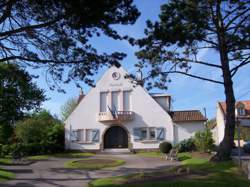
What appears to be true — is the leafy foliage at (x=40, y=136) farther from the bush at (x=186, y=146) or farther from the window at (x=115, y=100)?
the bush at (x=186, y=146)

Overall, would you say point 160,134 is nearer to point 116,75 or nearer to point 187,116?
point 187,116

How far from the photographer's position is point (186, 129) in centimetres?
3653

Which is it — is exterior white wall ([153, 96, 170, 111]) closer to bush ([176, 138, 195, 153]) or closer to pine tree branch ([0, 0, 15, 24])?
bush ([176, 138, 195, 153])

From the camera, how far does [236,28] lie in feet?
60.0

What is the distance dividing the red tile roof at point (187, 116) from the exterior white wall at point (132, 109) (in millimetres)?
936

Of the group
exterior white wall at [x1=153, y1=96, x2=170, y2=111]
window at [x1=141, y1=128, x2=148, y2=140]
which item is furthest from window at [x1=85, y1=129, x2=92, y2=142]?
exterior white wall at [x1=153, y1=96, x2=170, y2=111]

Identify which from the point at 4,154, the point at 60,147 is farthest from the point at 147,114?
the point at 4,154

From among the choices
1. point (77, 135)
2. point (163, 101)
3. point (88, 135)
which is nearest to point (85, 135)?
point (88, 135)

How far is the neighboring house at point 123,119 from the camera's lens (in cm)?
3678

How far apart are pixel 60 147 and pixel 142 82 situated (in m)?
20.4

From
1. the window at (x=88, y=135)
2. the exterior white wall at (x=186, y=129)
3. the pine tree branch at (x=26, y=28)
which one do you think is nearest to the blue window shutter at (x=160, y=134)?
the exterior white wall at (x=186, y=129)

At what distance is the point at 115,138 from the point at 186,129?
24.9 ft

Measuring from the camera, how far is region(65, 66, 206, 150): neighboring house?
121 ft

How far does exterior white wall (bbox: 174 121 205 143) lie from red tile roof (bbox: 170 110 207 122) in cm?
46
